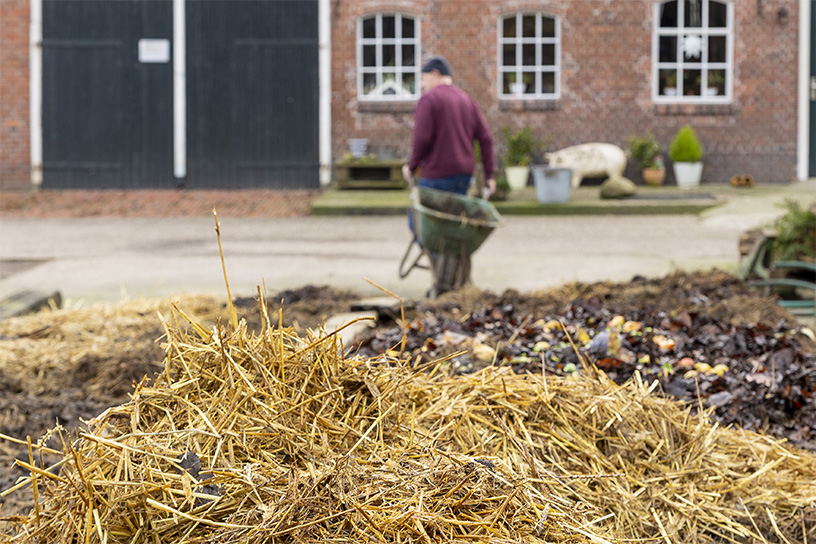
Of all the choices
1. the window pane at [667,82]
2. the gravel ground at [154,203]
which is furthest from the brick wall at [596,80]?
the gravel ground at [154,203]

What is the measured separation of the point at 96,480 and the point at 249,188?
17.5 metres

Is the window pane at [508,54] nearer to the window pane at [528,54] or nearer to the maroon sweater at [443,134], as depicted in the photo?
the window pane at [528,54]

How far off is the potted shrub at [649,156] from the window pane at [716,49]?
203cm

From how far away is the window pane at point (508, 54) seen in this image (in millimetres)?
19094

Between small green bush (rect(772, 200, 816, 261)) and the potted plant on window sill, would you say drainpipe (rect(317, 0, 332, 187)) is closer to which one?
the potted plant on window sill

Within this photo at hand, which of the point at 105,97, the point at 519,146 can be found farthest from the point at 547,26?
the point at 105,97

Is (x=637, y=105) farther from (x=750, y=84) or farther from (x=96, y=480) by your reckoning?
(x=96, y=480)

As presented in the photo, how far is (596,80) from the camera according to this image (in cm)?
1906

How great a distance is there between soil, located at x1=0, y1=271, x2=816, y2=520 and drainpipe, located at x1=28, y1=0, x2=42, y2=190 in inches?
562

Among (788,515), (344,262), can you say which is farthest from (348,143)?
(788,515)

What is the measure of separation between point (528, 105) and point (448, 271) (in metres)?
12.0

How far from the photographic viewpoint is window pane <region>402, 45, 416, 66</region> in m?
19.0

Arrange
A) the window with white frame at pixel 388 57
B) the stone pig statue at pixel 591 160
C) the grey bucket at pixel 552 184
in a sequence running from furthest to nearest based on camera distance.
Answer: the window with white frame at pixel 388 57, the stone pig statue at pixel 591 160, the grey bucket at pixel 552 184

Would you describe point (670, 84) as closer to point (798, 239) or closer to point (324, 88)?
point (324, 88)
